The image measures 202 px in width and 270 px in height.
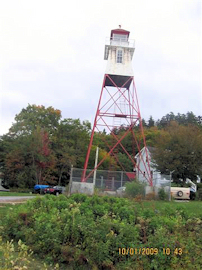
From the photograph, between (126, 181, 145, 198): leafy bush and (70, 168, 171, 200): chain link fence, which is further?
(70, 168, 171, 200): chain link fence

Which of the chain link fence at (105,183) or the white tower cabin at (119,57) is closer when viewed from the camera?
the chain link fence at (105,183)

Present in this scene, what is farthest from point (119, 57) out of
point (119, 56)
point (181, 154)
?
point (181, 154)

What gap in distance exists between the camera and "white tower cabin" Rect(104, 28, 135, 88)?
22.0 meters

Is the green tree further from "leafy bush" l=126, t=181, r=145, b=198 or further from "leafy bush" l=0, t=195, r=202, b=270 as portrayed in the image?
"leafy bush" l=0, t=195, r=202, b=270

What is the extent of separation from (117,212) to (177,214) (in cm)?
152

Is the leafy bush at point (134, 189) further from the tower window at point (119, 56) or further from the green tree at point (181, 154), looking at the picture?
the tower window at point (119, 56)

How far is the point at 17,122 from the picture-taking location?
1543 inches

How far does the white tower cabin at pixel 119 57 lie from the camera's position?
22.0 metres

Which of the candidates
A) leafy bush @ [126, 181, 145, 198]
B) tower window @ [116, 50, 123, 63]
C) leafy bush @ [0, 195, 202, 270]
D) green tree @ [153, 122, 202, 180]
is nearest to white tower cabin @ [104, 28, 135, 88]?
tower window @ [116, 50, 123, 63]

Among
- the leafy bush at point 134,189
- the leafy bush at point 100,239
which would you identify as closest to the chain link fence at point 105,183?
the leafy bush at point 134,189

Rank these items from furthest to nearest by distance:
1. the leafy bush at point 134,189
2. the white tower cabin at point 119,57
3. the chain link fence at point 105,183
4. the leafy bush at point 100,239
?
the white tower cabin at point 119,57 < the chain link fence at point 105,183 < the leafy bush at point 134,189 < the leafy bush at point 100,239

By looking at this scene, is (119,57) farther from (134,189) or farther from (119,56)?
(134,189)

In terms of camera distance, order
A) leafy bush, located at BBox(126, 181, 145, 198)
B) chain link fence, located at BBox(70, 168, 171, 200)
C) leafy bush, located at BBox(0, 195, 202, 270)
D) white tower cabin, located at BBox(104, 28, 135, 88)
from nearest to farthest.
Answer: leafy bush, located at BBox(0, 195, 202, 270) < leafy bush, located at BBox(126, 181, 145, 198) < chain link fence, located at BBox(70, 168, 171, 200) < white tower cabin, located at BBox(104, 28, 135, 88)

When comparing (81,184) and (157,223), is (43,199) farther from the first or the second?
(81,184)
